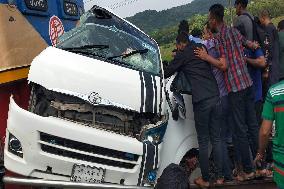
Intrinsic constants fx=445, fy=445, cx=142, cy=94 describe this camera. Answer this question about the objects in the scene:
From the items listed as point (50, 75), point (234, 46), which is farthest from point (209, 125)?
point (50, 75)

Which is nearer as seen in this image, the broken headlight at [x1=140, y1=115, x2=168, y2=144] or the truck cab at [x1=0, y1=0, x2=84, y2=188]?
the broken headlight at [x1=140, y1=115, x2=168, y2=144]

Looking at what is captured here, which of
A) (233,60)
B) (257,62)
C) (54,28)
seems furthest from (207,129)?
(54,28)

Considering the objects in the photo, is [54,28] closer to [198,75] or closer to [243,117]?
[198,75]

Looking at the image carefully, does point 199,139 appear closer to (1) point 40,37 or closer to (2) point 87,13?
(2) point 87,13

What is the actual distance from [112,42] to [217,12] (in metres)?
1.36

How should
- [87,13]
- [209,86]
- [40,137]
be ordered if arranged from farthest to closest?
[87,13], [209,86], [40,137]

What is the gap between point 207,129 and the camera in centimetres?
564

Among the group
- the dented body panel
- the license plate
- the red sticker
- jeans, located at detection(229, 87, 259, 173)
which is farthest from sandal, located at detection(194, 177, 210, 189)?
the red sticker

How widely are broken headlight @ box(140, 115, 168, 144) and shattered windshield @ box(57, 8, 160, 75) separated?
0.71m

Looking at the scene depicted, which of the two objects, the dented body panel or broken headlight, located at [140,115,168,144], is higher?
the dented body panel

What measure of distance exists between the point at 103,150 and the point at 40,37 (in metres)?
3.27

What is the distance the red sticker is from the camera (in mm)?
7644

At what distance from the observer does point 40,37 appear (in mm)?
7332

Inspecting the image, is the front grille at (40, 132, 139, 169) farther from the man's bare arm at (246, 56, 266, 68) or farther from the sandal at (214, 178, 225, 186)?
the man's bare arm at (246, 56, 266, 68)
